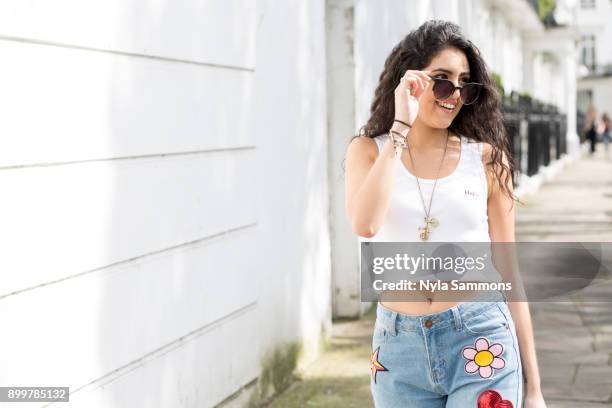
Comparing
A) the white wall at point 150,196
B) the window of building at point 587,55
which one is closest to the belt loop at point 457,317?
the white wall at point 150,196

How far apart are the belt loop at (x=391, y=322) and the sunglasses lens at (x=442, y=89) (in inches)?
23.2

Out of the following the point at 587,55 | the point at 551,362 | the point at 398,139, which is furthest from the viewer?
the point at 587,55

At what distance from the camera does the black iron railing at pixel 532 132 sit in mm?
17266

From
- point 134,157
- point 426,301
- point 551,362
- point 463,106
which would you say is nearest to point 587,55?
point 551,362

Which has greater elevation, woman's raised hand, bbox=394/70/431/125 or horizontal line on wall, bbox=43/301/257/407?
woman's raised hand, bbox=394/70/431/125

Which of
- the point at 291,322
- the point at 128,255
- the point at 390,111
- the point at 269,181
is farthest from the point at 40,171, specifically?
the point at 291,322

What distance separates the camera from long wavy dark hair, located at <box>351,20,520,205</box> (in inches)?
116

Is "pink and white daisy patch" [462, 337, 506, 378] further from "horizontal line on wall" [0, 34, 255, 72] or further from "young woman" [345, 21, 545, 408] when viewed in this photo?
"horizontal line on wall" [0, 34, 255, 72]

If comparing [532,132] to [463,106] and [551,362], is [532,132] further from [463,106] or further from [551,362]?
[463,106]

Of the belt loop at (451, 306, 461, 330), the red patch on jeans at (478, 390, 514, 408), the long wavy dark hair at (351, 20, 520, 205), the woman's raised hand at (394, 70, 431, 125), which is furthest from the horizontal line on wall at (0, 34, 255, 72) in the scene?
the red patch on jeans at (478, 390, 514, 408)

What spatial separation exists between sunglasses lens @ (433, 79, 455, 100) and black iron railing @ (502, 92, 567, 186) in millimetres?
11518

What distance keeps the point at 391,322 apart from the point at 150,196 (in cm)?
169

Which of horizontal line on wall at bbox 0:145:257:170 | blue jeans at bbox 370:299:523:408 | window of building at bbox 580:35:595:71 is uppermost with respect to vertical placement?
window of building at bbox 580:35:595:71

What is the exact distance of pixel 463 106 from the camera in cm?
304
